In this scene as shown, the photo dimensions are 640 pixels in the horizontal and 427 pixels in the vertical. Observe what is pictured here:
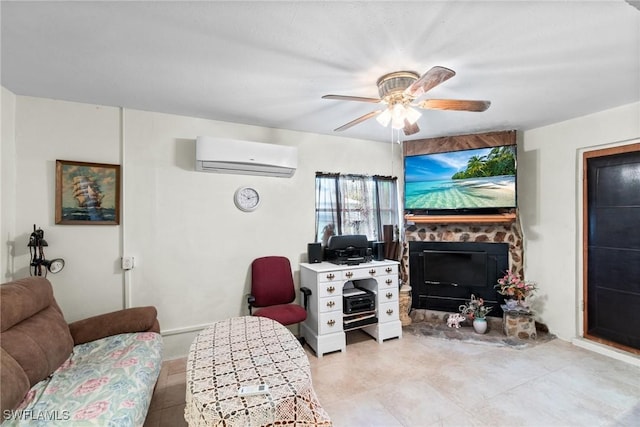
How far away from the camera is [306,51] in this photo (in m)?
1.69

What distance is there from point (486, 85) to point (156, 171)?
309 centimetres

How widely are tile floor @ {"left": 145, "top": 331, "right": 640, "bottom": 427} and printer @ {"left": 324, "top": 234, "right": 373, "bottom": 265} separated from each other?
980mm

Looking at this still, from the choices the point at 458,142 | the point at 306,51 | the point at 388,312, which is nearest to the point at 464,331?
the point at 388,312

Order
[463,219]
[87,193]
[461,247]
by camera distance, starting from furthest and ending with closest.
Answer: [461,247]
[463,219]
[87,193]

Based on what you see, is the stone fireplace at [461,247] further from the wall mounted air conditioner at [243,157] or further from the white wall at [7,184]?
the white wall at [7,184]

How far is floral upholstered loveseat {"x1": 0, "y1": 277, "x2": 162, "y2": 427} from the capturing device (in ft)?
4.37

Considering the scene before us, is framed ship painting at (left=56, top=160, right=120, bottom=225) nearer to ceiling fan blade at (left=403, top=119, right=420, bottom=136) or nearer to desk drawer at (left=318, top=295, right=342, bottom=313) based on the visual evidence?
desk drawer at (left=318, top=295, right=342, bottom=313)

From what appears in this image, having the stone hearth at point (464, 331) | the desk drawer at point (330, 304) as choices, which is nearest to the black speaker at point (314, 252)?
the desk drawer at point (330, 304)

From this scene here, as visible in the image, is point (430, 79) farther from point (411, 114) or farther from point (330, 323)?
point (330, 323)

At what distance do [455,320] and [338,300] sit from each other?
166 centimetres

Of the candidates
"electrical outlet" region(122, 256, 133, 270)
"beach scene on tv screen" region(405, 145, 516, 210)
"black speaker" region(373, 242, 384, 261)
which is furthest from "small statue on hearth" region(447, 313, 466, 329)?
"electrical outlet" region(122, 256, 133, 270)

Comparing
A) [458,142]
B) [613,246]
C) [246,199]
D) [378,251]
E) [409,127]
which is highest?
[458,142]

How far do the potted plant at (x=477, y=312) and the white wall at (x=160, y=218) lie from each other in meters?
2.21

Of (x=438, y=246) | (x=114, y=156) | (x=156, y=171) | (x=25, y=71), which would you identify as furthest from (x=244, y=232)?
(x=438, y=246)
